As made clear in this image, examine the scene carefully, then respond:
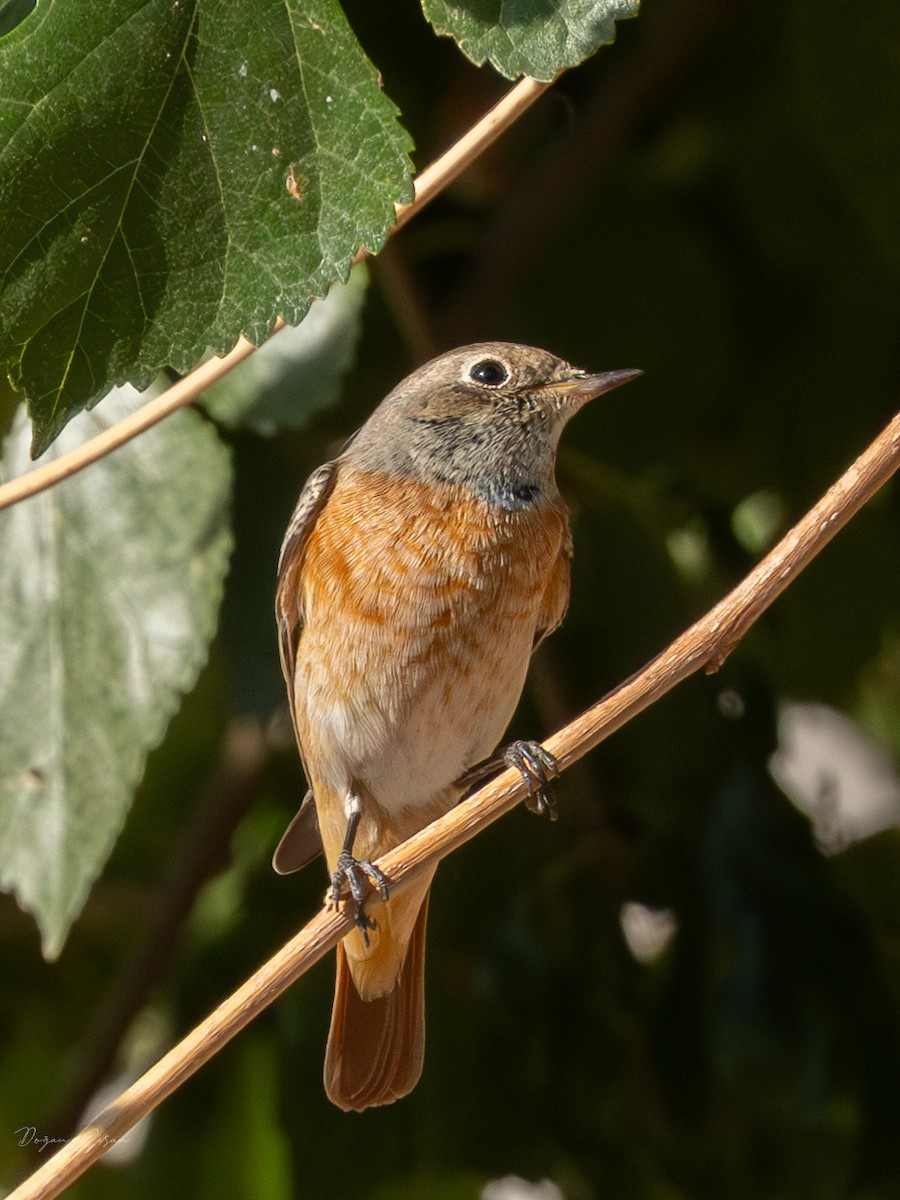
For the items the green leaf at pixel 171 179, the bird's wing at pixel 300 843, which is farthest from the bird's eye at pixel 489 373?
the green leaf at pixel 171 179

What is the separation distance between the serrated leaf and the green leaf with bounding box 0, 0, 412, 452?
0.92 meters

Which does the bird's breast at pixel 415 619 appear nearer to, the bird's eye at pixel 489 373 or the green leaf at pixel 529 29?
the bird's eye at pixel 489 373

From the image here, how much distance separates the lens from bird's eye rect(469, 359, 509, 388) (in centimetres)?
345

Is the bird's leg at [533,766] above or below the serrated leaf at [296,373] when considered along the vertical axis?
below

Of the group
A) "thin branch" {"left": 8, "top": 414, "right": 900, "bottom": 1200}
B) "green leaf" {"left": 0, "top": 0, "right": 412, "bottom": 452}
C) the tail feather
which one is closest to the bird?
the tail feather

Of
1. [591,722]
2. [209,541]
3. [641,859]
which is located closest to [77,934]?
[641,859]

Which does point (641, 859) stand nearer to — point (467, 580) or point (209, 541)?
point (467, 580)

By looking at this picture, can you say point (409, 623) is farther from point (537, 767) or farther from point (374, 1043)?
point (374, 1043)

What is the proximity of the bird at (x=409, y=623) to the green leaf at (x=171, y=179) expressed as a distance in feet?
3.11

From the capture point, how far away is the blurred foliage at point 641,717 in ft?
12.2

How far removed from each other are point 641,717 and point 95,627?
5.00 ft

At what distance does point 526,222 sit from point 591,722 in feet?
7.72

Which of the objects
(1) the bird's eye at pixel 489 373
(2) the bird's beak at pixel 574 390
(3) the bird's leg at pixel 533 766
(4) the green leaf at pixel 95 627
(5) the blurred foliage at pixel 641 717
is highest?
(4) the green leaf at pixel 95 627

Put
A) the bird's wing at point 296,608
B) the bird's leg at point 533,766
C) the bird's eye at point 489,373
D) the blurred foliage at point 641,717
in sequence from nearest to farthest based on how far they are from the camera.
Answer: the bird's leg at point 533,766
the bird's wing at point 296,608
the bird's eye at point 489,373
the blurred foliage at point 641,717
